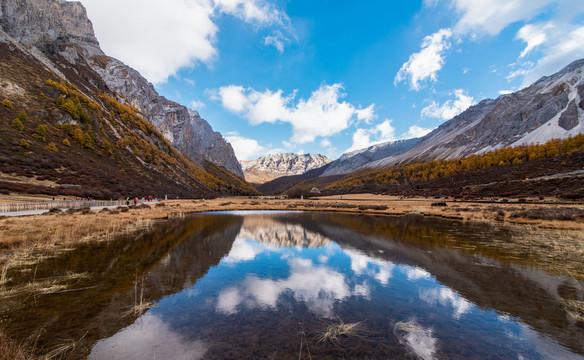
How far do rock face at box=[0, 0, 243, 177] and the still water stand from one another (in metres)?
119

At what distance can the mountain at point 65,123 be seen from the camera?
46750 mm

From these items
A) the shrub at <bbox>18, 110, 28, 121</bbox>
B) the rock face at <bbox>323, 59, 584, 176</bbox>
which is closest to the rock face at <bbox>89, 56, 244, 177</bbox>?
the shrub at <bbox>18, 110, 28, 121</bbox>

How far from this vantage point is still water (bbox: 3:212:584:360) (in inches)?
246

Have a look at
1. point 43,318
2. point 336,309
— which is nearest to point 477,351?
point 336,309

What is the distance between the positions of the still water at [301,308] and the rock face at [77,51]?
11935 centimetres

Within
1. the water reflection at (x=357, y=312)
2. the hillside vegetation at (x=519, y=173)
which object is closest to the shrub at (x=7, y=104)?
the water reflection at (x=357, y=312)

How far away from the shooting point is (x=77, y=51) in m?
118

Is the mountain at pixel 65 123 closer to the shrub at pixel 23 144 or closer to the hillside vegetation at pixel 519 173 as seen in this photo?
the shrub at pixel 23 144

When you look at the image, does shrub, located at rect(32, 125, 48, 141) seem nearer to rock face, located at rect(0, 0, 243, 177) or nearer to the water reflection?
rock face, located at rect(0, 0, 243, 177)

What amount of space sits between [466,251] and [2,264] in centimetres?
2739

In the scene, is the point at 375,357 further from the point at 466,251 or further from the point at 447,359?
the point at 466,251

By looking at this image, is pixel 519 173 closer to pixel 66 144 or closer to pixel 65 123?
pixel 66 144

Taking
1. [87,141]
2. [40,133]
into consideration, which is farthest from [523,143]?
[40,133]

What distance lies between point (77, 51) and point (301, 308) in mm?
170382
